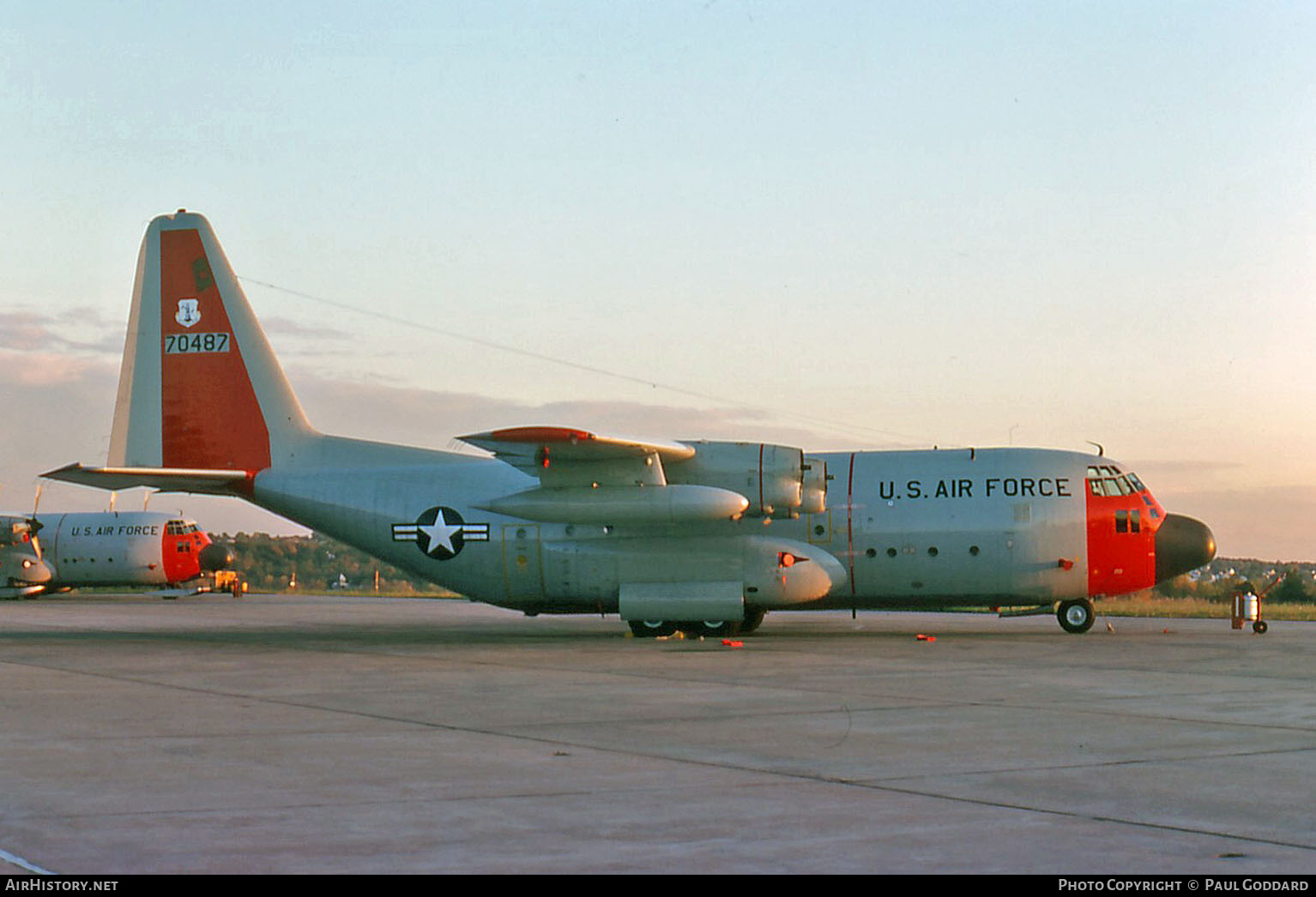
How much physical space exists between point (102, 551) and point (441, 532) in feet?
99.3

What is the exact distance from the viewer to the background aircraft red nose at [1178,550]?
25.1 m

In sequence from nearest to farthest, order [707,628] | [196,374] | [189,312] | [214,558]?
[707,628] → [196,374] → [189,312] → [214,558]

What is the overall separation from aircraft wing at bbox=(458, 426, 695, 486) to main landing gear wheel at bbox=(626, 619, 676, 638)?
276 centimetres

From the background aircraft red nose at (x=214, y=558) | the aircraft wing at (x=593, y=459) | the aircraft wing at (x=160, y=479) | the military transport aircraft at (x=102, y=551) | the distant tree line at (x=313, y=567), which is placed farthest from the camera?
the distant tree line at (x=313, y=567)

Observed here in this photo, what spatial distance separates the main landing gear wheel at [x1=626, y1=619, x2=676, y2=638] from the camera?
25.5m

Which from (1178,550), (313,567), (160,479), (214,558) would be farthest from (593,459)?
(313,567)

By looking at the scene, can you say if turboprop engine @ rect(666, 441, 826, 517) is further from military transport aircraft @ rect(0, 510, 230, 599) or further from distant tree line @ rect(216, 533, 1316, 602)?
distant tree line @ rect(216, 533, 1316, 602)

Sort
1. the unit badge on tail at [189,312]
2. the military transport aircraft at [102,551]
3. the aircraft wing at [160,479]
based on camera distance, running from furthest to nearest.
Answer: the military transport aircraft at [102,551] < the unit badge on tail at [189,312] < the aircraft wing at [160,479]

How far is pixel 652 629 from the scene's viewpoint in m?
25.7

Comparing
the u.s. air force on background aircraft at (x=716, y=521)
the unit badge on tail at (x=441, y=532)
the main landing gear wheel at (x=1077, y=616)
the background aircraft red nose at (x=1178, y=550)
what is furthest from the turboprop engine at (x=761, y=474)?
the background aircraft red nose at (x=1178, y=550)

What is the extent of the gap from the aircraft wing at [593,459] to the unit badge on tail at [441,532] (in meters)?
1.76

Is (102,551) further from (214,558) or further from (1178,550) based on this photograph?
(1178,550)

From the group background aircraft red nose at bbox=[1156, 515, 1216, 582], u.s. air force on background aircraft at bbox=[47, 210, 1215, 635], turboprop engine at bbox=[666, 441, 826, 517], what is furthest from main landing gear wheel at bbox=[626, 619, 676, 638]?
background aircraft red nose at bbox=[1156, 515, 1216, 582]

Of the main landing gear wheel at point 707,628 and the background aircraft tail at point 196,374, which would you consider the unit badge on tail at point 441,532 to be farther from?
the main landing gear wheel at point 707,628
